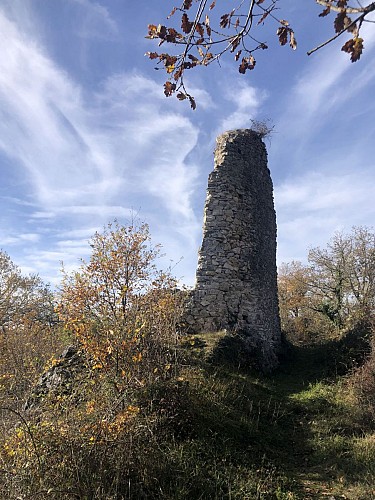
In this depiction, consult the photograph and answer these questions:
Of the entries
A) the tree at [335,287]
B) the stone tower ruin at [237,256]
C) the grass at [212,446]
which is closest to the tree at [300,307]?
the tree at [335,287]

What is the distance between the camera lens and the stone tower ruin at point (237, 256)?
1043 centimetres

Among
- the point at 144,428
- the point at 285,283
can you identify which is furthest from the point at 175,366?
the point at 285,283

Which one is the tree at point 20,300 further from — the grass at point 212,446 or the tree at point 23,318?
the grass at point 212,446

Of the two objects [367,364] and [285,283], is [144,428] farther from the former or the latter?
[285,283]

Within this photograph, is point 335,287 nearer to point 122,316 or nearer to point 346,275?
point 346,275

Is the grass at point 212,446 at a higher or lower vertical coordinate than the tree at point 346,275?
lower

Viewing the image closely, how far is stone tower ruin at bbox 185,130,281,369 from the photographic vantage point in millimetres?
10430

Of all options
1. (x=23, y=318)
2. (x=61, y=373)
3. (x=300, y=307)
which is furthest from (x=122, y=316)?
(x=300, y=307)

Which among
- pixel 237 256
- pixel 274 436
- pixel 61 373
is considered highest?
pixel 237 256

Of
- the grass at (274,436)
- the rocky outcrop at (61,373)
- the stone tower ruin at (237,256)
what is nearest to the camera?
the grass at (274,436)

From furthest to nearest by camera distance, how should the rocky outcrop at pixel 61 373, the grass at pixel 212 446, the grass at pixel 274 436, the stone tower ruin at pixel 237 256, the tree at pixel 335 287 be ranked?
the tree at pixel 335 287 → the stone tower ruin at pixel 237 256 → the rocky outcrop at pixel 61 373 → the grass at pixel 274 436 → the grass at pixel 212 446

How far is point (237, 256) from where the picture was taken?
11039mm

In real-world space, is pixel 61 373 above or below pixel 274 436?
above

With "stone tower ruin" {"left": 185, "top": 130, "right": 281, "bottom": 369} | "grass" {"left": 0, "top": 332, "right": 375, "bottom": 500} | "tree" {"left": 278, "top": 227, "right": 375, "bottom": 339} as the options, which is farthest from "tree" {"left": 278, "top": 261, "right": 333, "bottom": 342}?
"grass" {"left": 0, "top": 332, "right": 375, "bottom": 500}
